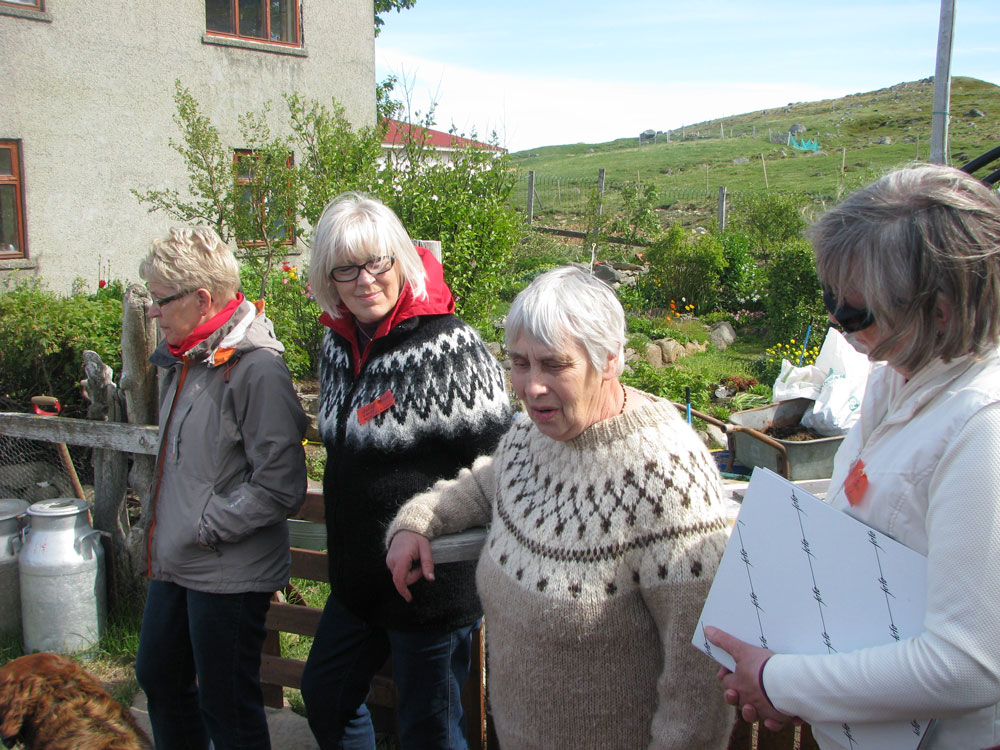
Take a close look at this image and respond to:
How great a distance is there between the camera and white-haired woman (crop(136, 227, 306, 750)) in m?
2.29

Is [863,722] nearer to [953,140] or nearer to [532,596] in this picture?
[532,596]

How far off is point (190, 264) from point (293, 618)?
1.49 meters

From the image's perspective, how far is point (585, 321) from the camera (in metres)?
1.62

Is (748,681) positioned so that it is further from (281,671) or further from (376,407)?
(281,671)

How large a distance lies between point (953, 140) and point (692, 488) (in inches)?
2105

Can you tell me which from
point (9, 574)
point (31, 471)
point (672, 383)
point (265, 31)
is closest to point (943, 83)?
point (672, 383)

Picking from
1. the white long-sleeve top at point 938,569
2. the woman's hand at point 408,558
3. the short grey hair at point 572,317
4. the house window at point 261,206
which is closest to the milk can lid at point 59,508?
the woman's hand at point 408,558

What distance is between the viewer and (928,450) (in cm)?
121

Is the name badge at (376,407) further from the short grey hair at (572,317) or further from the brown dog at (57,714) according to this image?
the brown dog at (57,714)

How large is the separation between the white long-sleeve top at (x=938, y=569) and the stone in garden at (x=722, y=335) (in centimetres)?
1000

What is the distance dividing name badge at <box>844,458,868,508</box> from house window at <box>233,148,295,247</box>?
7.30 metres

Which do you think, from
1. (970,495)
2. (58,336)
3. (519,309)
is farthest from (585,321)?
(58,336)

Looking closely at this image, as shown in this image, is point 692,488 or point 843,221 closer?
point 843,221

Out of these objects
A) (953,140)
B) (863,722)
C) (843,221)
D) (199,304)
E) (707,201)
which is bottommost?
(863,722)
